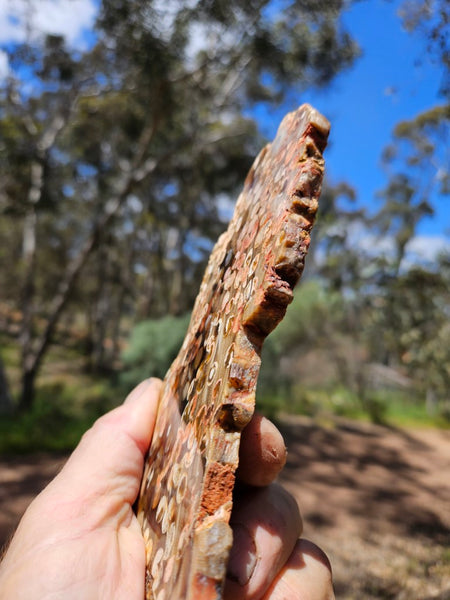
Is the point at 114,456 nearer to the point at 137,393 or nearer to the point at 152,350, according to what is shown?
the point at 137,393

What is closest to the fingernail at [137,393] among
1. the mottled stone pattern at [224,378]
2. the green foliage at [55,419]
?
the mottled stone pattern at [224,378]

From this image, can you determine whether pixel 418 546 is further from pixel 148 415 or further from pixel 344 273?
pixel 344 273

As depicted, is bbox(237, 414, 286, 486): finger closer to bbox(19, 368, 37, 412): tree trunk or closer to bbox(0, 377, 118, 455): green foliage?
bbox(0, 377, 118, 455): green foliage

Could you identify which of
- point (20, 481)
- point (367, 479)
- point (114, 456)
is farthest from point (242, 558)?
point (367, 479)

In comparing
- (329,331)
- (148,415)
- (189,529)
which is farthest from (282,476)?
(329,331)

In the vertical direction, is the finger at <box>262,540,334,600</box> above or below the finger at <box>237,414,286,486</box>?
below

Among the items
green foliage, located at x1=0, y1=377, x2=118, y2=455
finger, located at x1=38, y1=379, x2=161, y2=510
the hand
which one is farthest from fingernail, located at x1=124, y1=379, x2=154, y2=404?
green foliage, located at x1=0, y1=377, x2=118, y2=455
